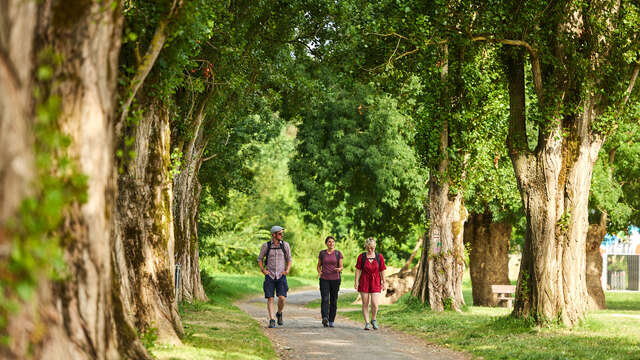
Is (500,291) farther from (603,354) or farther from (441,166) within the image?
(603,354)

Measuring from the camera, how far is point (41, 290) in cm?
484

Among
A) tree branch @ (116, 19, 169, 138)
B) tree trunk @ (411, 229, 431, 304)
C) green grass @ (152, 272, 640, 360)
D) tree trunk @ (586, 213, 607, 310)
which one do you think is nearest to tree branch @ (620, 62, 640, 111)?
green grass @ (152, 272, 640, 360)

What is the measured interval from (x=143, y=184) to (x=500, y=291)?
61.7 feet

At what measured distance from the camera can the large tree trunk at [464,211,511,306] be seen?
29.1 meters

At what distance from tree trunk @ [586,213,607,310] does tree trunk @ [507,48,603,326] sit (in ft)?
44.5

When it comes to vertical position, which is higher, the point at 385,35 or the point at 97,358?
the point at 385,35

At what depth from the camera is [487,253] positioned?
2936cm

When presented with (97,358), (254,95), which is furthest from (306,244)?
(97,358)

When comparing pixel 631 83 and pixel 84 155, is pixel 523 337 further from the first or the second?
pixel 84 155

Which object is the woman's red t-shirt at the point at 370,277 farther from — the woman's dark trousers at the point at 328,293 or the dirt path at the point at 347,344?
the dirt path at the point at 347,344

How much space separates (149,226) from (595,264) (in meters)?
22.0

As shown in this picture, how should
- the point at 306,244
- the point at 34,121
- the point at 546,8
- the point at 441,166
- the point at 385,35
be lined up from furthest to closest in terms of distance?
1. the point at 306,244
2. the point at 441,166
3. the point at 385,35
4. the point at 546,8
5. the point at 34,121

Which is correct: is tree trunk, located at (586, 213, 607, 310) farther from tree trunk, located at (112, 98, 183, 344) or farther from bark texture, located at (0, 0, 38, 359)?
bark texture, located at (0, 0, 38, 359)

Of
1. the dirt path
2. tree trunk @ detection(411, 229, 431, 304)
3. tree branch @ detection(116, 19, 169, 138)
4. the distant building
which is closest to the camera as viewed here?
tree branch @ detection(116, 19, 169, 138)
